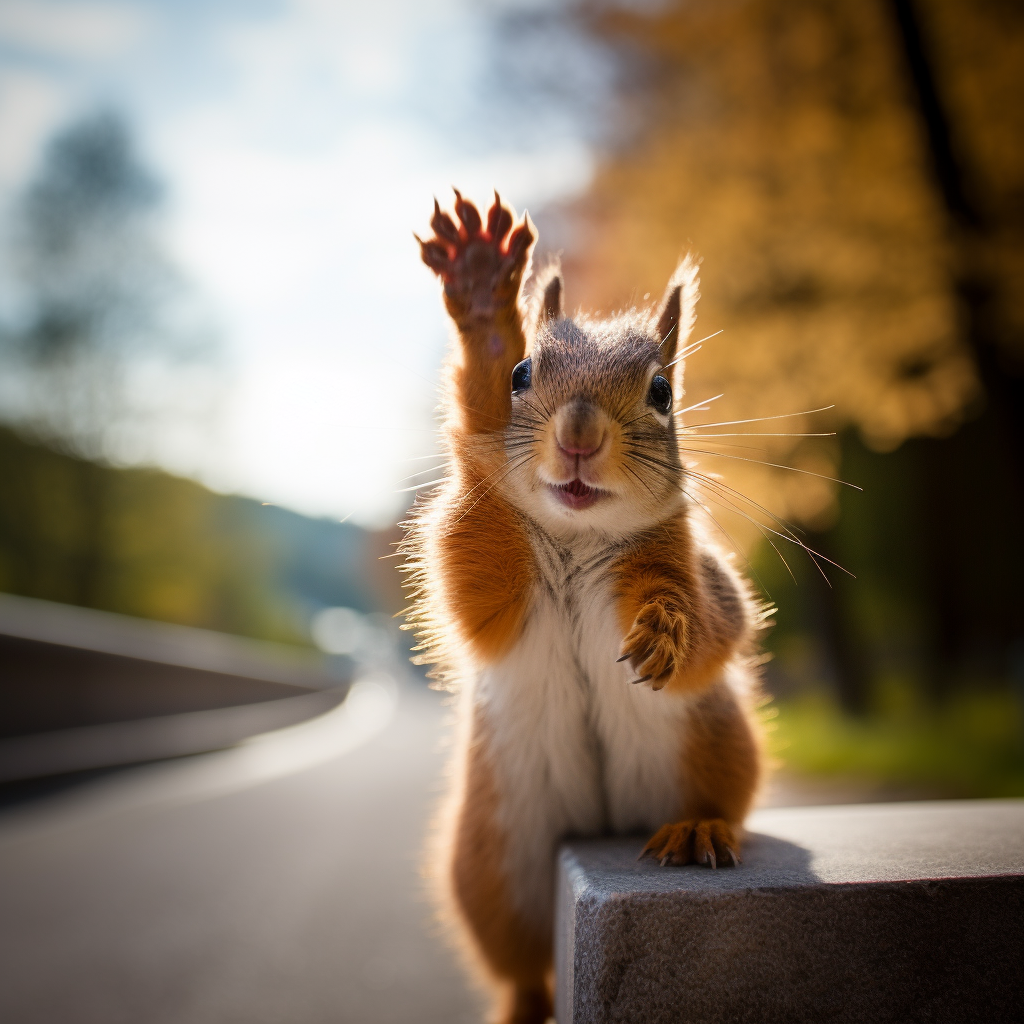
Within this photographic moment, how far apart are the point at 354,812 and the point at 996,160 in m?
5.90

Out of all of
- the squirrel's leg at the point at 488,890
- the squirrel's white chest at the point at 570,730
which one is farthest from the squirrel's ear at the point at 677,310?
the squirrel's leg at the point at 488,890

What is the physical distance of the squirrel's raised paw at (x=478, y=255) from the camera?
1229mm

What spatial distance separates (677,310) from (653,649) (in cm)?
59

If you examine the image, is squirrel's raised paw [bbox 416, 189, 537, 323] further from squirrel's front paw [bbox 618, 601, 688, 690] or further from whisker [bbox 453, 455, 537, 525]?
squirrel's front paw [bbox 618, 601, 688, 690]

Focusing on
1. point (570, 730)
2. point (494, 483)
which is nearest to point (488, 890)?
point (570, 730)

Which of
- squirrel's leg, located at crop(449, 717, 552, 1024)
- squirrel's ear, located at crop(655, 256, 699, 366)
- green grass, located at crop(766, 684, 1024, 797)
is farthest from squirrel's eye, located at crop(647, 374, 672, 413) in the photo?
green grass, located at crop(766, 684, 1024, 797)

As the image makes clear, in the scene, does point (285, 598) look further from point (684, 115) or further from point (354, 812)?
point (684, 115)

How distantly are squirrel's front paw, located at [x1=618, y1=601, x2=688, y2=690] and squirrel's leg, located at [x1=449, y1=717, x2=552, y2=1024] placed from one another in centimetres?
42

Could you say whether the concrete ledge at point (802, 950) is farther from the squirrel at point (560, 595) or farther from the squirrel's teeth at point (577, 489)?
the squirrel's teeth at point (577, 489)

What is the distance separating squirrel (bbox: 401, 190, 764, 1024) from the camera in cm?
114

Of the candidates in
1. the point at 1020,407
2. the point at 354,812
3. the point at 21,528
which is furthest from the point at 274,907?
the point at 21,528

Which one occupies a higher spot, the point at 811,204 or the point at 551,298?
the point at 811,204

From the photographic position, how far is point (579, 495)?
1.12 meters

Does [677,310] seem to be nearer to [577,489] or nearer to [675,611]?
[577,489]
